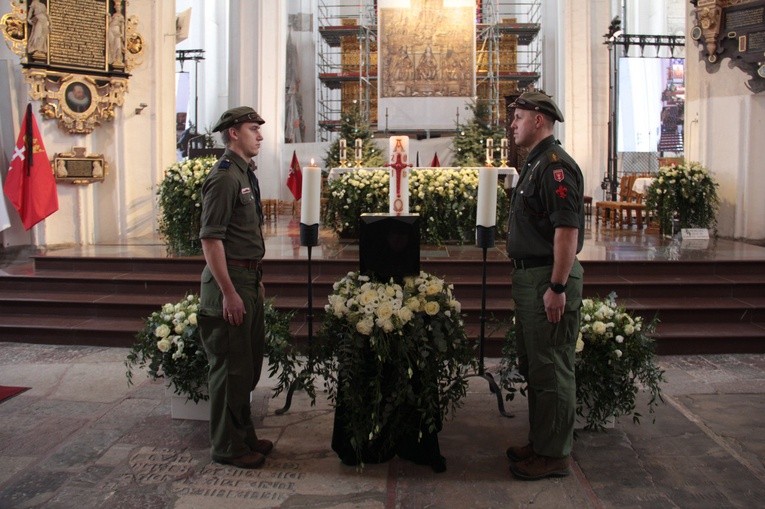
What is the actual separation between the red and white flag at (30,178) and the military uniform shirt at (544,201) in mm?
8507

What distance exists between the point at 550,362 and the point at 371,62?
18202mm

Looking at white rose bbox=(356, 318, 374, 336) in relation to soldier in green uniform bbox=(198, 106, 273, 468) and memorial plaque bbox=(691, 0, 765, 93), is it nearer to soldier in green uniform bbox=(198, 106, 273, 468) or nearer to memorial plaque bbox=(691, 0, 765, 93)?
soldier in green uniform bbox=(198, 106, 273, 468)

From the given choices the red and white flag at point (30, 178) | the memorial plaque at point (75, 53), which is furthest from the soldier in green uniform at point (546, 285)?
→ the memorial plaque at point (75, 53)

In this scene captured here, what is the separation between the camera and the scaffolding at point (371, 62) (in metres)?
20.0

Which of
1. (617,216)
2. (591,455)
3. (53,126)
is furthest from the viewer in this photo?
(617,216)

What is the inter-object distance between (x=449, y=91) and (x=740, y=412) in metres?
14.3

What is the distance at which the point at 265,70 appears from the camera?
17.0 metres

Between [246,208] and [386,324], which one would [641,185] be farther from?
[246,208]

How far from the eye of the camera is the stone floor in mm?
3459

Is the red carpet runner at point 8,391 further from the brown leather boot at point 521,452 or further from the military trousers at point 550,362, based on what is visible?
the military trousers at point 550,362

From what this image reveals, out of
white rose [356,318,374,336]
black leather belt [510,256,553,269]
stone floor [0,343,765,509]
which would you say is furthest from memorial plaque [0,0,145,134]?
black leather belt [510,256,553,269]

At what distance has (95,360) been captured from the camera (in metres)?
6.22

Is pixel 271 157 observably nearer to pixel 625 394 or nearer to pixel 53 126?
pixel 53 126

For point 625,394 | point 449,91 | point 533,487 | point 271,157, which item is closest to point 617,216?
point 449,91
